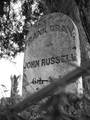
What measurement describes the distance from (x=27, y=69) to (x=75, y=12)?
1534mm

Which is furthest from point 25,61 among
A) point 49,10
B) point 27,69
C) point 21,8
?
point 21,8

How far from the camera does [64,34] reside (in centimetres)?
333

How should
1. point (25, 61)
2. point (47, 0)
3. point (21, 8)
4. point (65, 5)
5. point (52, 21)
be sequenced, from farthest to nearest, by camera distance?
point (21, 8) → point (47, 0) → point (65, 5) → point (25, 61) → point (52, 21)

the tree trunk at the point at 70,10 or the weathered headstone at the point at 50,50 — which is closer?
the weathered headstone at the point at 50,50

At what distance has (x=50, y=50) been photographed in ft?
11.4

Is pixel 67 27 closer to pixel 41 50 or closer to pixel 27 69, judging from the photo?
pixel 41 50

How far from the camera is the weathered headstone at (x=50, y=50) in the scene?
3.15m

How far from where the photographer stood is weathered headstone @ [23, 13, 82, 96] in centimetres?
315

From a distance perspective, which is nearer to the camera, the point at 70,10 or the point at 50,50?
the point at 50,50

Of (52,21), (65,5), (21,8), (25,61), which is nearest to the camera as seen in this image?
(52,21)

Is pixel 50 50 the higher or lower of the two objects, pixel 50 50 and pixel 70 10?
the lower

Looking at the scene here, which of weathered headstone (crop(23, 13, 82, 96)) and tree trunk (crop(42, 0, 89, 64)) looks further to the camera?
tree trunk (crop(42, 0, 89, 64))

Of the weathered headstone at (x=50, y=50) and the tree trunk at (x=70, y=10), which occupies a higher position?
the tree trunk at (x=70, y=10)

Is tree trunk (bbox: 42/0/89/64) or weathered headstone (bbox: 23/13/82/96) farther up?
tree trunk (bbox: 42/0/89/64)
